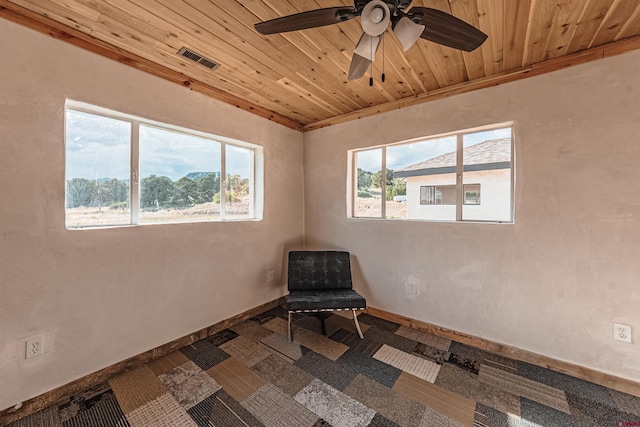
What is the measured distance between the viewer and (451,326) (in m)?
2.46

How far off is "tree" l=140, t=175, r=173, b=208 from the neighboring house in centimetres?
239

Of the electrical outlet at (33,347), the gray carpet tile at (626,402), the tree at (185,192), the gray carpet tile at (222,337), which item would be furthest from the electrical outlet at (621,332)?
the electrical outlet at (33,347)

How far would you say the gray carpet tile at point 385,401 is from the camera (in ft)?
5.16

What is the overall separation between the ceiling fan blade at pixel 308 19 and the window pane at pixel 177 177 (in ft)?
5.12

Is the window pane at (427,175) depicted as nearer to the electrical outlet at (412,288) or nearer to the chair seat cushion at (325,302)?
the electrical outlet at (412,288)

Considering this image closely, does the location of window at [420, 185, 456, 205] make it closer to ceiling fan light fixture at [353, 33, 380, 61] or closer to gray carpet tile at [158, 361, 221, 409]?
ceiling fan light fixture at [353, 33, 380, 61]

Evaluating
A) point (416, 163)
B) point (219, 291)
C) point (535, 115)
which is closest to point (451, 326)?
point (416, 163)

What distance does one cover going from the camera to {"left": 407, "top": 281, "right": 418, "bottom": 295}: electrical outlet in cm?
265

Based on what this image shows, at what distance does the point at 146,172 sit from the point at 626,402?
389 centimetres

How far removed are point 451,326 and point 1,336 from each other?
10.9 feet

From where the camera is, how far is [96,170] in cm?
192

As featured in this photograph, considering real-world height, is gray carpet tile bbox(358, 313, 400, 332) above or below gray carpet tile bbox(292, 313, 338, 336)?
above

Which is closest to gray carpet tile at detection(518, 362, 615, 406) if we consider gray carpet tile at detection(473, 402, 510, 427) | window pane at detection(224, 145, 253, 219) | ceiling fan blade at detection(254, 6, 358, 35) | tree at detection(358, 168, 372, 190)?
gray carpet tile at detection(473, 402, 510, 427)

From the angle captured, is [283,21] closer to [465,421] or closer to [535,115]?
[535,115]
